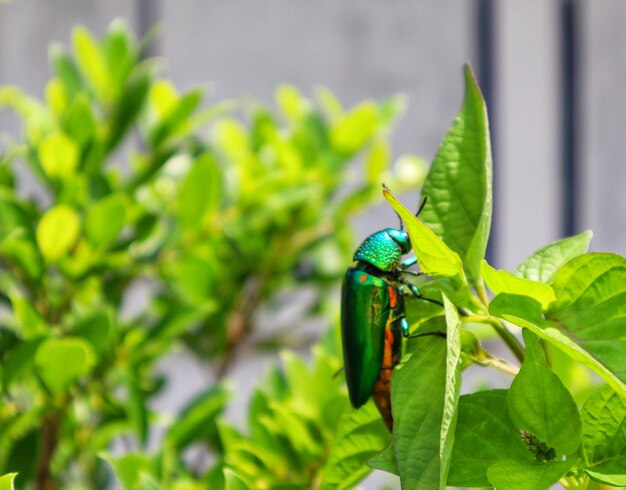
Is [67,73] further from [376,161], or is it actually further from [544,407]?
[544,407]

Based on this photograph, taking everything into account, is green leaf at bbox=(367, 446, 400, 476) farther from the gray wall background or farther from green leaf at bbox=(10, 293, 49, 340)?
the gray wall background

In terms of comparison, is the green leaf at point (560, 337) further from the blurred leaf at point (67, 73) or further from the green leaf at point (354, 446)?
the blurred leaf at point (67, 73)

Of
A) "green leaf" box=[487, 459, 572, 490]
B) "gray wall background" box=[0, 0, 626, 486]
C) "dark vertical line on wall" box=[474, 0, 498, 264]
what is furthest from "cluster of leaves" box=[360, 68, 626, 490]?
"dark vertical line on wall" box=[474, 0, 498, 264]

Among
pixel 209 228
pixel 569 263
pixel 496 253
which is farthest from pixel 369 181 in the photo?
pixel 496 253

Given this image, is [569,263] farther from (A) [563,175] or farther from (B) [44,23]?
(A) [563,175]

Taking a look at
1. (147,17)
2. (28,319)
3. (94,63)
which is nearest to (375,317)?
(28,319)

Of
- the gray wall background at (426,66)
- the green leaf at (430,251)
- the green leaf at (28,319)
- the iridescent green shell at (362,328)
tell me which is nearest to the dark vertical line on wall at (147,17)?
the gray wall background at (426,66)
